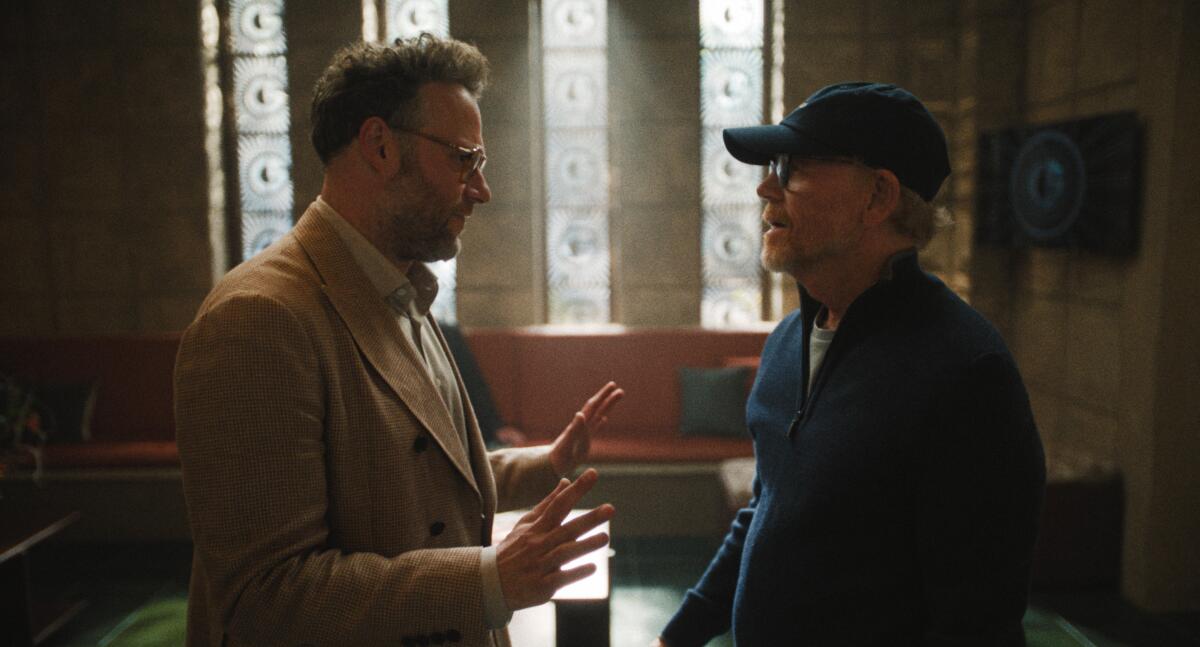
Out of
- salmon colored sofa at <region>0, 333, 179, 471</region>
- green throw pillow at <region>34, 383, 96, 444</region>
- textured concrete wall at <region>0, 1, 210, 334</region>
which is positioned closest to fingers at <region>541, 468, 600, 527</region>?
salmon colored sofa at <region>0, 333, 179, 471</region>

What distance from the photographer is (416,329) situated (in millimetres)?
1327

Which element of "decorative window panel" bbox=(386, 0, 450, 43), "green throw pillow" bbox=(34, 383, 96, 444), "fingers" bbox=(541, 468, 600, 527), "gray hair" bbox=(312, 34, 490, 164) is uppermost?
"decorative window panel" bbox=(386, 0, 450, 43)

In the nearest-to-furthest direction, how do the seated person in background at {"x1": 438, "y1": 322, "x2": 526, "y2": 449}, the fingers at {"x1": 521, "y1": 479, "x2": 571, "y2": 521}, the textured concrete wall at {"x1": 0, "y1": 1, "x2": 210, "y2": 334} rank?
the fingers at {"x1": 521, "y1": 479, "x2": 571, "y2": 521} → the seated person in background at {"x1": 438, "y1": 322, "x2": 526, "y2": 449} → the textured concrete wall at {"x1": 0, "y1": 1, "x2": 210, "y2": 334}

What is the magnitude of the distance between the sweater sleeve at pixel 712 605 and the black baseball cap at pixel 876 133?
0.63 meters

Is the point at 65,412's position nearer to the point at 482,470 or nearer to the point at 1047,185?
the point at 482,470

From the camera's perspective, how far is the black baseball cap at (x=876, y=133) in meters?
1.16

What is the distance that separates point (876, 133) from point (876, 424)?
437 millimetres

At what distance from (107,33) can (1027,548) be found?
19.5 feet

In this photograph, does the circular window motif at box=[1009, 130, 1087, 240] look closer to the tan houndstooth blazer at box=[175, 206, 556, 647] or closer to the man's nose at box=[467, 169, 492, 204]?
the man's nose at box=[467, 169, 492, 204]

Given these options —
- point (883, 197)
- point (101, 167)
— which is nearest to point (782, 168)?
point (883, 197)

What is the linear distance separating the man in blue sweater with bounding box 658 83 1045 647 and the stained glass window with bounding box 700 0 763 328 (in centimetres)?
393

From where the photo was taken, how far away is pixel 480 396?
13.9ft

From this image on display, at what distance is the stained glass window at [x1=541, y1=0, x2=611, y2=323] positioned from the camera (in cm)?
515

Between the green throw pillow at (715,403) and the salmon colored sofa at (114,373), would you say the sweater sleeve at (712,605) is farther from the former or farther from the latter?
the salmon colored sofa at (114,373)
